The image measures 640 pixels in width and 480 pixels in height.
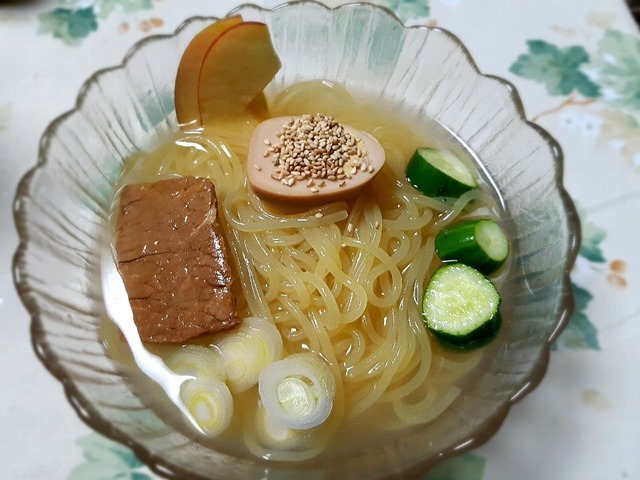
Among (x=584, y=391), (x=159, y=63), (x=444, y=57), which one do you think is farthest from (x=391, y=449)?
(x=159, y=63)

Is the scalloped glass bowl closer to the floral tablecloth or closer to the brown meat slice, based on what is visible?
the brown meat slice

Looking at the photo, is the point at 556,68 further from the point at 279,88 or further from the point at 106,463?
the point at 106,463

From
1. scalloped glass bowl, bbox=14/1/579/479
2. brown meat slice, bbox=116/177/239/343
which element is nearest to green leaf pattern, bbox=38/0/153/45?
scalloped glass bowl, bbox=14/1/579/479

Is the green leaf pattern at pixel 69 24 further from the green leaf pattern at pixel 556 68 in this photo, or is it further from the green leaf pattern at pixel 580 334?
the green leaf pattern at pixel 580 334

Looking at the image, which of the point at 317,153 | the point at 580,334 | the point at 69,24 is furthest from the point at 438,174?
the point at 69,24

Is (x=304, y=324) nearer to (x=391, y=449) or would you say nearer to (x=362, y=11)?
(x=391, y=449)

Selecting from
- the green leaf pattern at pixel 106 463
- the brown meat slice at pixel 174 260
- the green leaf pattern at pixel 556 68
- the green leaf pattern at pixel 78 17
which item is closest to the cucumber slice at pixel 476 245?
the brown meat slice at pixel 174 260
